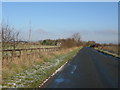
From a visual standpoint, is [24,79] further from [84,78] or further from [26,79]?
[84,78]

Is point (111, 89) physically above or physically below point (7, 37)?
below

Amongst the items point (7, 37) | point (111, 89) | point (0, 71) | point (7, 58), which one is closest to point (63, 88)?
point (111, 89)

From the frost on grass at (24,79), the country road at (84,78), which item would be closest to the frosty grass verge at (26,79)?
the frost on grass at (24,79)

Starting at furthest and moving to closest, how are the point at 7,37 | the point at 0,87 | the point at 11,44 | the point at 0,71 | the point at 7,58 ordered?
the point at 11,44
the point at 7,37
the point at 7,58
the point at 0,71
the point at 0,87

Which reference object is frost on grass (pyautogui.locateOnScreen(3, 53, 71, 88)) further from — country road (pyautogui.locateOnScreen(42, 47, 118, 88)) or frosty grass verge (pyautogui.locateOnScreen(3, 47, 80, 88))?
country road (pyautogui.locateOnScreen(42, 47, 118, 88))

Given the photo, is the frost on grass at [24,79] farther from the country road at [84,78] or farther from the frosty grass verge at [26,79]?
the country road at [84,78]

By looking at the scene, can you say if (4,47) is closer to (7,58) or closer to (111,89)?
(7,58)

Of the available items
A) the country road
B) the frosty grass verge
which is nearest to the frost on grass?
the frosty grass verge

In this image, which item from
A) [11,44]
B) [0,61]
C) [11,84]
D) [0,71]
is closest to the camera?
[11,84]

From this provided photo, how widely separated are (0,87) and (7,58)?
663 cm

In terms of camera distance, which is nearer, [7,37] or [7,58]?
[7,58]

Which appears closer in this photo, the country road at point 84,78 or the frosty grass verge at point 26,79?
the frosty grass verge at point 26,79

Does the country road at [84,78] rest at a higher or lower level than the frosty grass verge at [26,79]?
lower

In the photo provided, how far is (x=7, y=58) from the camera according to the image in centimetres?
1650
